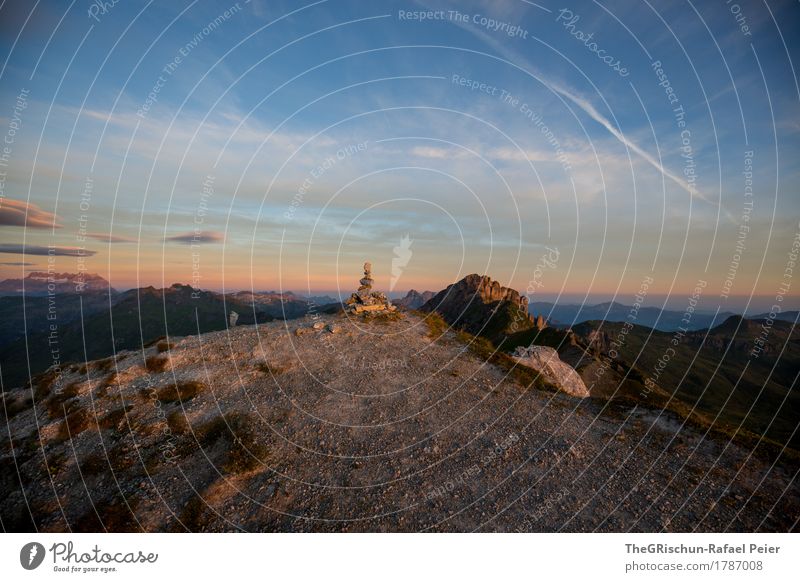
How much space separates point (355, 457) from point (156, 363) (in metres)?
25.3

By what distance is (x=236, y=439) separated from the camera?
23.3 metres

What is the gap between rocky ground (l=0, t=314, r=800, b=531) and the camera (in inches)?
675

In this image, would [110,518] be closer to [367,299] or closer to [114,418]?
[114,418]

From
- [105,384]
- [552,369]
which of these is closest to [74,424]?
[105,384]

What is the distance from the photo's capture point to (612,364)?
5084 cm

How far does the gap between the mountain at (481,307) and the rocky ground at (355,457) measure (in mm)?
85233

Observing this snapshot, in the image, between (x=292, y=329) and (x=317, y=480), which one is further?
(x=292, y=329)

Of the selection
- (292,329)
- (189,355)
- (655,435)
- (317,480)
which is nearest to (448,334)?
(292,329)

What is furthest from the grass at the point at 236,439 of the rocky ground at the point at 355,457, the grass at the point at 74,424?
the grass at the point at 74,424

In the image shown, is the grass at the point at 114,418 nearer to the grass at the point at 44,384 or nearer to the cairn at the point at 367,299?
the grass at the point at 44,384

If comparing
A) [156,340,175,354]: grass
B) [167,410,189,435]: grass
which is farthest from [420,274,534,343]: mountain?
[167,410,189,435]: grass

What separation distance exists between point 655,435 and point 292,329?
3632cm

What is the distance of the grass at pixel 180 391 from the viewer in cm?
2875
